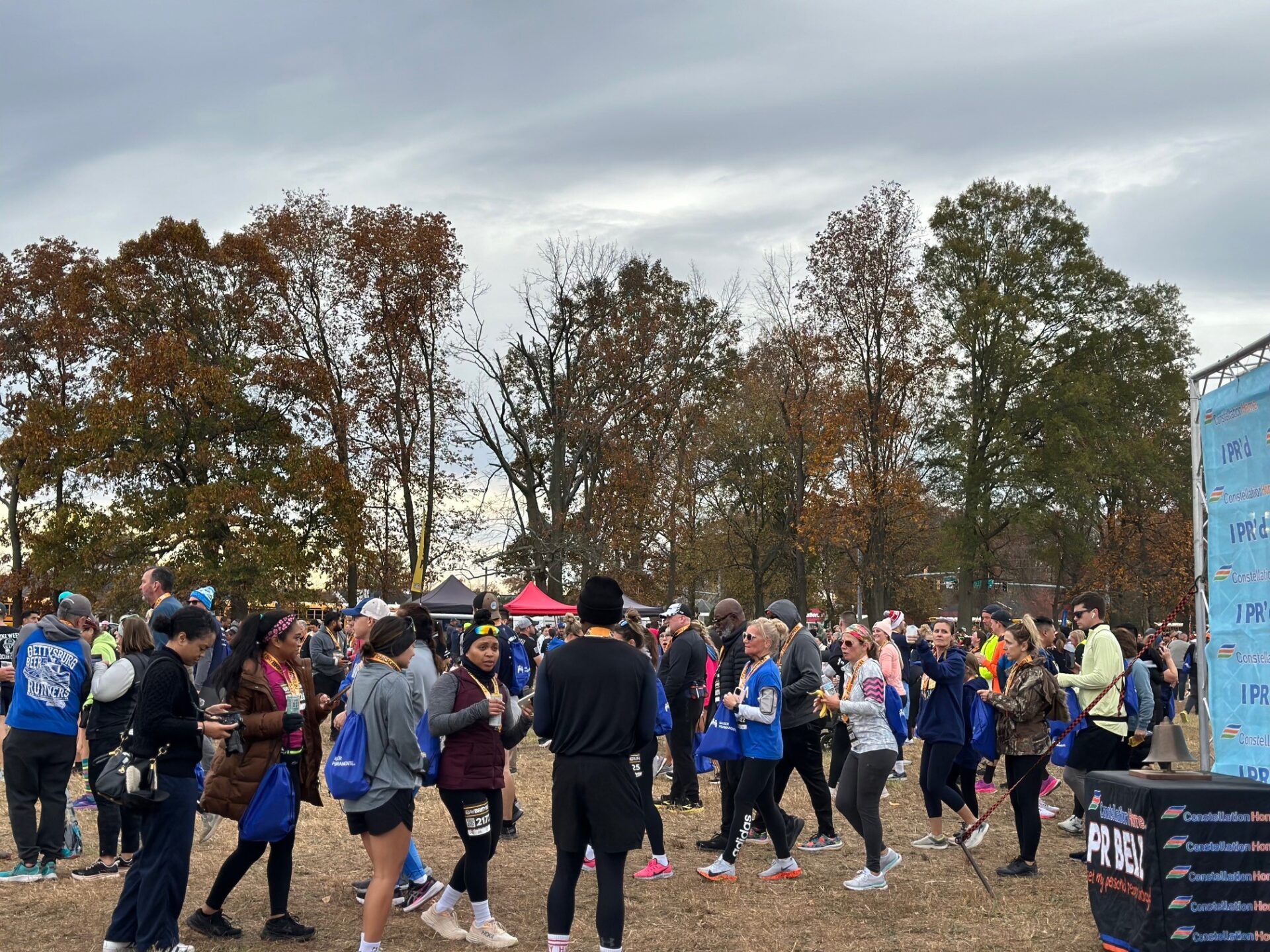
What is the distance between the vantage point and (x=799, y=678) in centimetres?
811

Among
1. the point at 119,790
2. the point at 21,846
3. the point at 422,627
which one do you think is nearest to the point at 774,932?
the point at 422,627

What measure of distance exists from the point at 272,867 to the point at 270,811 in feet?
2.24

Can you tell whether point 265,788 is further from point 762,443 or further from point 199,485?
point 762,443

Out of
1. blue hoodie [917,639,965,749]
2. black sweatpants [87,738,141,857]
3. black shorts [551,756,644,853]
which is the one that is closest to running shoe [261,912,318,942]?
black sweatpants [87,738,141,857]

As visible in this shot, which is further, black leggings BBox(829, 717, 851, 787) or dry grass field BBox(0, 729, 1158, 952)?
black leggings BBox(829, 717, 851, 787)

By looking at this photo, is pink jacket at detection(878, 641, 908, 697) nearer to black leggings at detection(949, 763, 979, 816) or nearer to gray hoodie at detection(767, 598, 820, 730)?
black leggings at detection(949, 763, 979, 816)

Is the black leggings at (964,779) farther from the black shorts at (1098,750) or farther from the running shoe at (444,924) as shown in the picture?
the running shoe at (444,924)

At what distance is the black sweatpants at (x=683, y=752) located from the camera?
34.9ft

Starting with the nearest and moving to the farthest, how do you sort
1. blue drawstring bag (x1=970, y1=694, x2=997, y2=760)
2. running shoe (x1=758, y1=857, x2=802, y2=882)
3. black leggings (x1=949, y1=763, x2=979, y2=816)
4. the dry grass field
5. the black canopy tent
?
the dry grass field
running shoe (x1=758, y1=857, x2=802, y2=882)
blue drawstring bag (x1=970, y1=694, x2=997, y2=760)
black leggings (x1=949, y1=763, x2=979, y2=816)
the black canopy tent

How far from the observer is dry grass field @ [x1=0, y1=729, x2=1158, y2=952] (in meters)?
6.44

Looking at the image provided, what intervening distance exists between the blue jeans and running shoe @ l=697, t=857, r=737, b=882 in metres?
3.53

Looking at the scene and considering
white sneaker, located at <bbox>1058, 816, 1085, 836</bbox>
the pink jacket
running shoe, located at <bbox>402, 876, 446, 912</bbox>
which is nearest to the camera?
running shoe, located at <bbox>402, 876, 446, 912</bbox>

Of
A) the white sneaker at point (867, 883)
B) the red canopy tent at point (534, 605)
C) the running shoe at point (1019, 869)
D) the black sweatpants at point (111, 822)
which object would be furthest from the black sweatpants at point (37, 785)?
the red canopy tent at point (534, 605)

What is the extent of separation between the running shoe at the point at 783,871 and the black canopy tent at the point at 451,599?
1780 centimetres
